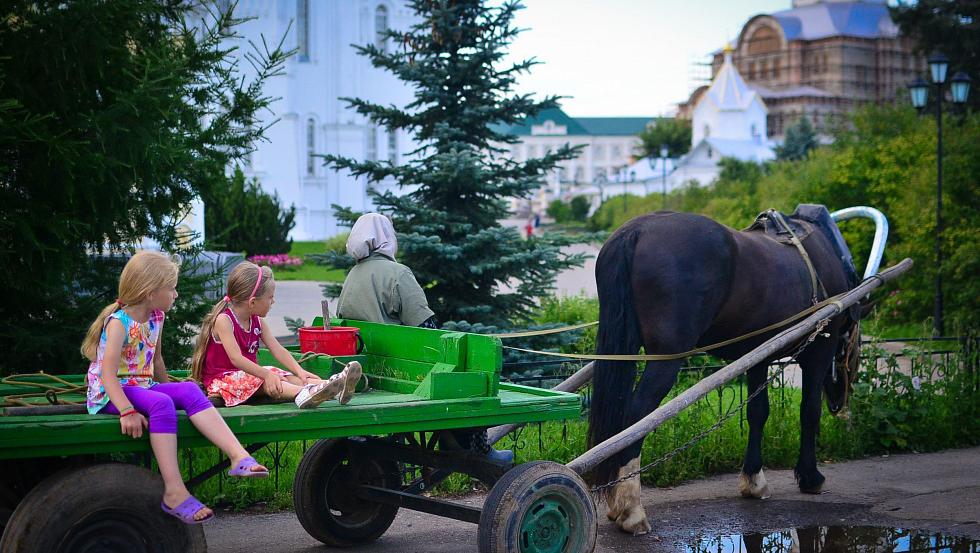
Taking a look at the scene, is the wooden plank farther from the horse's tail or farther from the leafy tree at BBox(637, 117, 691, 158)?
the leafy tree at BBox(637, 117, 691, 158)

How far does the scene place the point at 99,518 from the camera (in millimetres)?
4117

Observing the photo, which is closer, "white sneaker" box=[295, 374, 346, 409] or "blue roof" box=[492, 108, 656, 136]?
"white sneaker" box=[295, 374, 346, 409]

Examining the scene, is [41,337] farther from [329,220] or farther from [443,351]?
[329,220]

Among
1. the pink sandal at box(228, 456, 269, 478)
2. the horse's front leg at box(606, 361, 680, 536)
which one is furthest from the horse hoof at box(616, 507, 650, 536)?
the pink sandal at box(228, 456, 269, 478)

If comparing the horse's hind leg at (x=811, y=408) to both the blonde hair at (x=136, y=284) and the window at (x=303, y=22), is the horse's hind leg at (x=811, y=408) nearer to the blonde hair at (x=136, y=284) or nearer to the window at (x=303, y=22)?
the blonde hair at (x=136, y=284)

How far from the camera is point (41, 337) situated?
6.71 m

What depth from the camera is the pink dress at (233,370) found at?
4.92 meters

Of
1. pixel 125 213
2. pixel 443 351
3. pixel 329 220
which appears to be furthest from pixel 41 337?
pixel 329 220

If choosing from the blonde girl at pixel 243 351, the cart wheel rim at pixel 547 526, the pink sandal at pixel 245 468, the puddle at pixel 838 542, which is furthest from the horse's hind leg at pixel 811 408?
the pink sandal at pixel 245 468

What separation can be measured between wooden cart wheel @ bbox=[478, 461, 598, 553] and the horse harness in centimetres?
298

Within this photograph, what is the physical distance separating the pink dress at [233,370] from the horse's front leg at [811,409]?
414 cm

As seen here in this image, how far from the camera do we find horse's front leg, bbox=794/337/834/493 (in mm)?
7531

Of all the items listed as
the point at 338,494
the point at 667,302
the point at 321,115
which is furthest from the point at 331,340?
the point at 321,115

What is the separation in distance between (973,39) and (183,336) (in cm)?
3785
